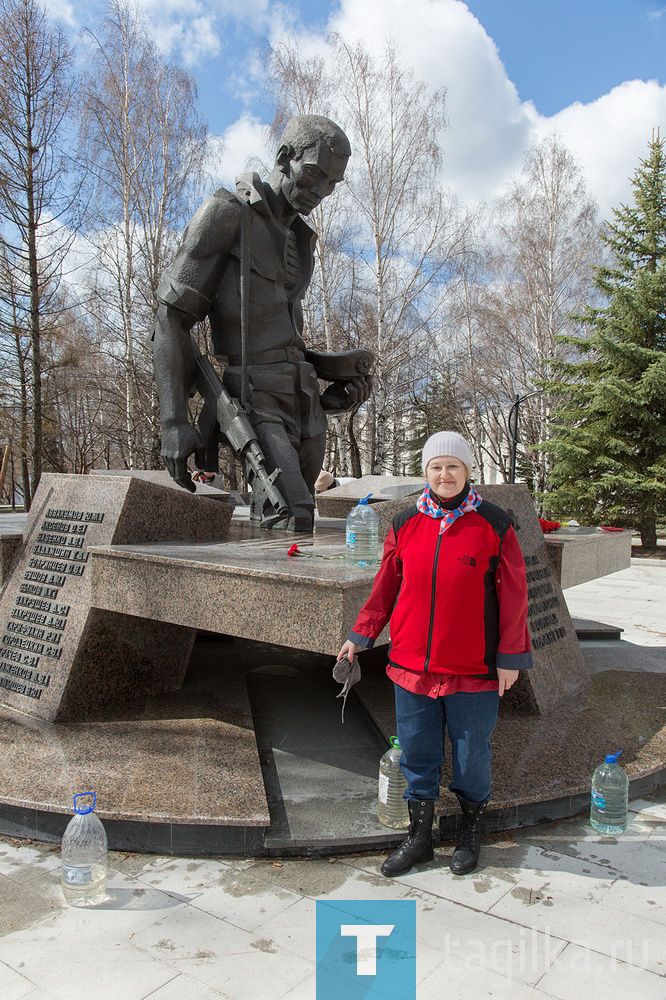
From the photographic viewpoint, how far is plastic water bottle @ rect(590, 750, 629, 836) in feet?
11.2

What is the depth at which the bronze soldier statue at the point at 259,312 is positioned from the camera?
5594 mm

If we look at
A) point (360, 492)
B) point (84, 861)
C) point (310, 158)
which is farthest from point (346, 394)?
point (84, 861)

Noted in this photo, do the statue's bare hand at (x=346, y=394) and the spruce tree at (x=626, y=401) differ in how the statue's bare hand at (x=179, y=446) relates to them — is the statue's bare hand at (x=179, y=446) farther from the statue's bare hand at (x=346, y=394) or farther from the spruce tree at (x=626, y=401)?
the spruce tree at (x=626, y=401)

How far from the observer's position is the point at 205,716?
14.5ft

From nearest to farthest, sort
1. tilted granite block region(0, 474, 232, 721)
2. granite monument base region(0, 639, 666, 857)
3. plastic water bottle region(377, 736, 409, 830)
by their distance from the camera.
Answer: granite monument base region(0, 639, 666, 857) → plastic water bottle region(377, 736, 409, 830) → tilted granite block region(0, 474, 232, 721)

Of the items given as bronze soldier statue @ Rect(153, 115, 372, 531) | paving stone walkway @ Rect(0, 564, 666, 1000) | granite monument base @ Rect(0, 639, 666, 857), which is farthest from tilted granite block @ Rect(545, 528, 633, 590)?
paving stone walkway @ Rect(0, 564, 666, 1000)

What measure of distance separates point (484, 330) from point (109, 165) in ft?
47.0

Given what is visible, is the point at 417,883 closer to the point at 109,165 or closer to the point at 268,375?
the point at 268,375

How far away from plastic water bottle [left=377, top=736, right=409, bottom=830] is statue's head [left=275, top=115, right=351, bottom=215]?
4.17 meters

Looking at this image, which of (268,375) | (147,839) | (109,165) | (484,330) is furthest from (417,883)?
(484,330)

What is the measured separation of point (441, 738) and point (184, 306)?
3.85 meters

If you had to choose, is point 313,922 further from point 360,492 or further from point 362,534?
point 360,492

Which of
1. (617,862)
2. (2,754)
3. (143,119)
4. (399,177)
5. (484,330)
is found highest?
(143,119)
